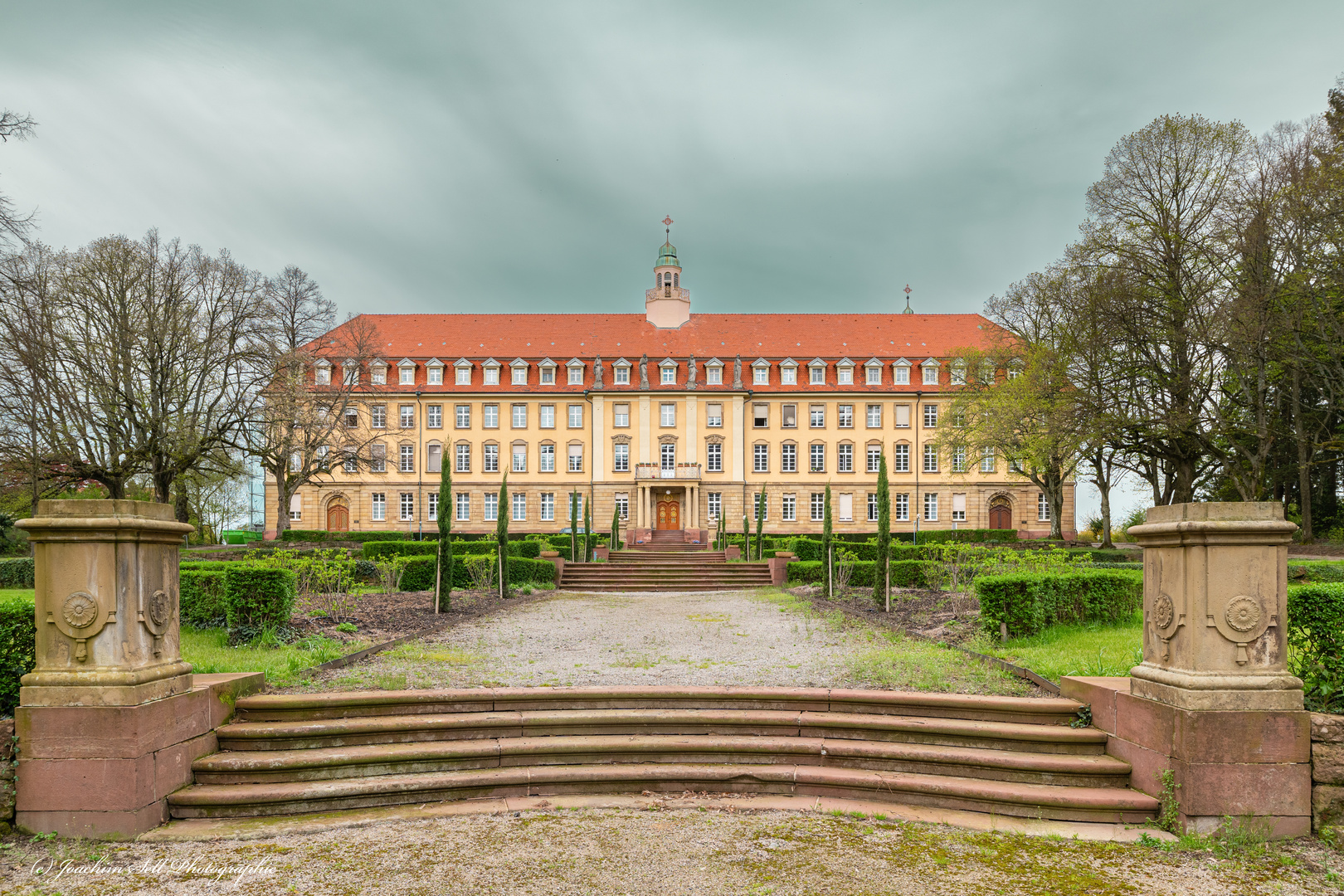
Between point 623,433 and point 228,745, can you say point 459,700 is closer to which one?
point 228,745

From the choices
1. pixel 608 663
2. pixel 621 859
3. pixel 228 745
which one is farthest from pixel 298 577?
pixel 621 859

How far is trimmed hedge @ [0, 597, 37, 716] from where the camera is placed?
5.65 m

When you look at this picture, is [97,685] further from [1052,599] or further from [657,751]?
[1052,599]

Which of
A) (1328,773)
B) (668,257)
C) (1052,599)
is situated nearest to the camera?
(1328,773)

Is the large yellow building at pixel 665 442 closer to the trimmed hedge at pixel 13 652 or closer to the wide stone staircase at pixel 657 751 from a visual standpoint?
the wide stone staircase at pixel 657 751

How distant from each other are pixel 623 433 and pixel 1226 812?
142 ft

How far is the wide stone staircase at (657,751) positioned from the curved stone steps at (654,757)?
11mm

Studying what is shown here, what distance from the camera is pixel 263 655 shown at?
883cm

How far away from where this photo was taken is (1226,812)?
5.11m

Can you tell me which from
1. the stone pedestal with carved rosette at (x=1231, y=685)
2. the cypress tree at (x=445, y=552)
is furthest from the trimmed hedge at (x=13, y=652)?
the cypress tree at (x=445, y=552)

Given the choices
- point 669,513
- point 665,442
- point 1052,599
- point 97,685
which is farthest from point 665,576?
point 665,442

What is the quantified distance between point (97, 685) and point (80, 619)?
436mm

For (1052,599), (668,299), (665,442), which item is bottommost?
(1052,599)

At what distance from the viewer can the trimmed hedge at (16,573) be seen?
20.4 metres
